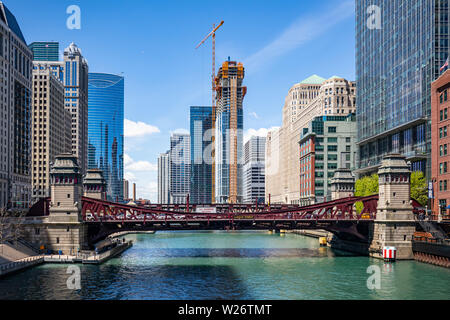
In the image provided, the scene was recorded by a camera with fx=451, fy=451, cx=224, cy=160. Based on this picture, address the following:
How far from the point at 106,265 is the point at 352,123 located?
12508 cm

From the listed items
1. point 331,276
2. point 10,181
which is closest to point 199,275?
point 331,276

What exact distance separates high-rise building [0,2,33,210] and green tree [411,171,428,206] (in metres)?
107

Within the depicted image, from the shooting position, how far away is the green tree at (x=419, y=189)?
93.0 m

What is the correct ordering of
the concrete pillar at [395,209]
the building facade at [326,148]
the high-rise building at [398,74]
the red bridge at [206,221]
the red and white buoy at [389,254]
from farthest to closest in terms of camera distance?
the building facade at [326,148] → the high-rise building at [398,74] → the red bridge at [206,221] → the concrete pillar at [395,209] → the red and white buoy at [389,254]

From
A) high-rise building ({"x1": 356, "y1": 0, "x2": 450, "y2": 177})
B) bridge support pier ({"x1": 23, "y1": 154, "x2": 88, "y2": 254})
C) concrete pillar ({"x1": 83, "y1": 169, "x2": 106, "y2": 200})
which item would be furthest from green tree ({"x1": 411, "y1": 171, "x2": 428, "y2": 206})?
concrete pillar ({"x1": 83, "y1": 169, "x2": 106, "y2": 200})

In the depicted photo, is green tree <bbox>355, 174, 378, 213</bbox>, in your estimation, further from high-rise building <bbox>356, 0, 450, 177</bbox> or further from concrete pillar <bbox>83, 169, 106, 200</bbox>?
concrete pillar <bbox>83, 169, 106, 200</bbox>

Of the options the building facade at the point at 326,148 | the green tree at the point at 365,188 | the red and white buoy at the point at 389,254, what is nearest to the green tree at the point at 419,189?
the green tree at the point at 365,188

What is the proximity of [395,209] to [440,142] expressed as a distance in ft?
67.4

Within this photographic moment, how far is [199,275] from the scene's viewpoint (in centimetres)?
6303

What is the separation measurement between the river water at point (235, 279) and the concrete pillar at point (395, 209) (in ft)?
15.4

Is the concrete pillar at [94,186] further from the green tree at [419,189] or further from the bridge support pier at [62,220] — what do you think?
the green tree at [419,189]

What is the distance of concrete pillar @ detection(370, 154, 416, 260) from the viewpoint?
7756cm
